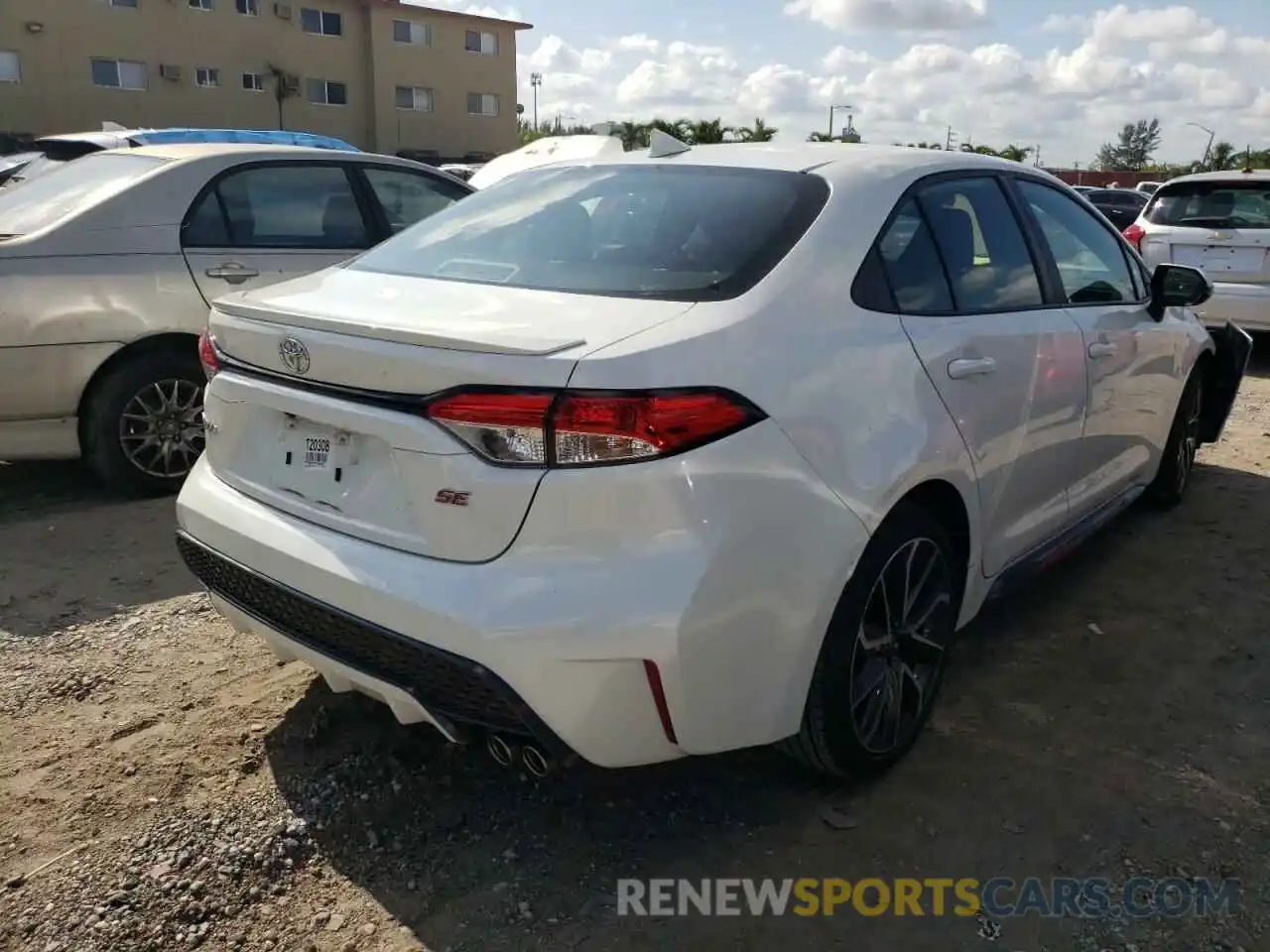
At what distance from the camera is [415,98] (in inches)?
1487

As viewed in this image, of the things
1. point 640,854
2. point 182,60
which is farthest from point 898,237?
point 182,60

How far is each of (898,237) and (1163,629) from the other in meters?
1.93

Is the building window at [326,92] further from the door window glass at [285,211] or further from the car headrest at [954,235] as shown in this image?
the car headrest at [954,235]

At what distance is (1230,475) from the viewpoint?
566cm

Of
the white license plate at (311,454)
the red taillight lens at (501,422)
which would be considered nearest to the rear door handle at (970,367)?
the red taillight lens at (501,422)

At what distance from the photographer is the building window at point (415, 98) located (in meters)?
37.4

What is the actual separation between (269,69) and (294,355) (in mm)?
36168

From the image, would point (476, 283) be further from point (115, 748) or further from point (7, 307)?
point (7, 307)

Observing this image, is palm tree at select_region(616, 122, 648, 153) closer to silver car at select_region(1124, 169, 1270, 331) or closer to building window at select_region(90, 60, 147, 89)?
silver car at select_region(1124, 169, 1270, 331)

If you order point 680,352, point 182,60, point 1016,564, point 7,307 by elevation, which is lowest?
point 1016,564

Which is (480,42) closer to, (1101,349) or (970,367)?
(1101,349)

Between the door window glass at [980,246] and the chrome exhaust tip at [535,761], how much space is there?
169 cm

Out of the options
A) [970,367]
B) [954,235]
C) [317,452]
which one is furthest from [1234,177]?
[317,452]

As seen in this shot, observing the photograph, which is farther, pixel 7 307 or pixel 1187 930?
pixel 7 307
